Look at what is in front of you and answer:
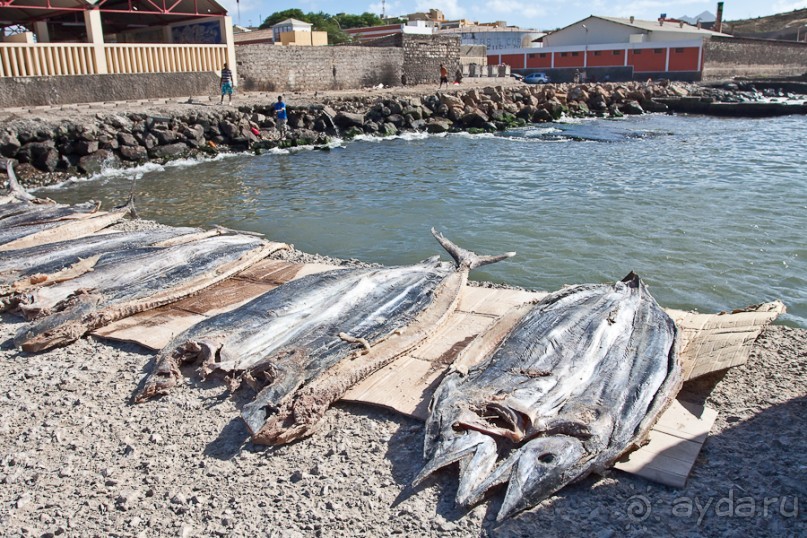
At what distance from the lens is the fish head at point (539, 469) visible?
13.3 ft

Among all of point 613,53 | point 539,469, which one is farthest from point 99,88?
point 613,53

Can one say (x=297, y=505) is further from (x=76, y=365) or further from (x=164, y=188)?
(x=164, y=188)

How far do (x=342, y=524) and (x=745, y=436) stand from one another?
3.27 m

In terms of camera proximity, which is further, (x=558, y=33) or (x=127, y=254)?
(x=558, y=33)

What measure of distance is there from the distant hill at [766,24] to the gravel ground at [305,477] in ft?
338

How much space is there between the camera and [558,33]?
231 feet

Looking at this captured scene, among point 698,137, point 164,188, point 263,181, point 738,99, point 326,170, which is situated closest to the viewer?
point 164,188

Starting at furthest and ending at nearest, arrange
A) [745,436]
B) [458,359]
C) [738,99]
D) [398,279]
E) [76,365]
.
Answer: [738,99]
[398,279]
[76,365]
[458,359]
[745,436]

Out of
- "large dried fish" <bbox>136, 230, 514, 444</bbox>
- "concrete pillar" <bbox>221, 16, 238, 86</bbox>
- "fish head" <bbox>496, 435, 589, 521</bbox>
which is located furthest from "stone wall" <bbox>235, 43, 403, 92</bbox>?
"fish head" <bbox>496, 435, 589, 521</bbox>

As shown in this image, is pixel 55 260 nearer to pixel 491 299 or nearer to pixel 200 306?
pixel 200 306

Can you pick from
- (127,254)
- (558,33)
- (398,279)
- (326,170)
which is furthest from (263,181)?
(558,33)

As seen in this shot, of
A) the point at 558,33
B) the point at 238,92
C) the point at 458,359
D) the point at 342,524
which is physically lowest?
the point at 342,524

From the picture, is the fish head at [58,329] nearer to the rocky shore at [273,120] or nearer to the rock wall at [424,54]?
the rocky shore at [273,120]

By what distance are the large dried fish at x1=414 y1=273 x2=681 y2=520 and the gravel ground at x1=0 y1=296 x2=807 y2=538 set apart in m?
0.27
